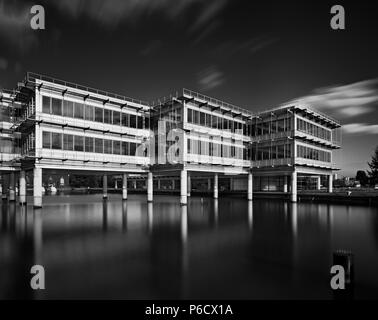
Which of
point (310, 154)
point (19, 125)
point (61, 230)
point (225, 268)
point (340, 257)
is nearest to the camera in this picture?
point (340, 257)

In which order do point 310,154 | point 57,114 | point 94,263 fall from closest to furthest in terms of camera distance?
point 94,263 → point 57,114 → point 310,154

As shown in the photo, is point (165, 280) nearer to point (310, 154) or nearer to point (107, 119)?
point (107, 119)

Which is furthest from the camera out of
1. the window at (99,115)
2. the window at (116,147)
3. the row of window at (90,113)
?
the window at (116,147)

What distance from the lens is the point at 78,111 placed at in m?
37.6

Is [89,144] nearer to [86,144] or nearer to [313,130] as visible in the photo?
[86,144]

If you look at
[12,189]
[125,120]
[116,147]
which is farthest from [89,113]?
[12,189]

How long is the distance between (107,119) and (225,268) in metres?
34.3

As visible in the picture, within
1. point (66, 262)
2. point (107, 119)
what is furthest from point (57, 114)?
point (66, 262)

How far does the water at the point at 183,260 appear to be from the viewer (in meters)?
9.15

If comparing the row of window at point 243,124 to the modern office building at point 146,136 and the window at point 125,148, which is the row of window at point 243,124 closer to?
the modern office building at point 146,136

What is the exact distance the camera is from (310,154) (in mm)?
50562

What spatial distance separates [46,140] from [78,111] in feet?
20.0

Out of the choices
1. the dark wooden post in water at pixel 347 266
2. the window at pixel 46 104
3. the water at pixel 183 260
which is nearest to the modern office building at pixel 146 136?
the window at pixel 46 104

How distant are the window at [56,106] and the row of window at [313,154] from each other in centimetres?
3873
